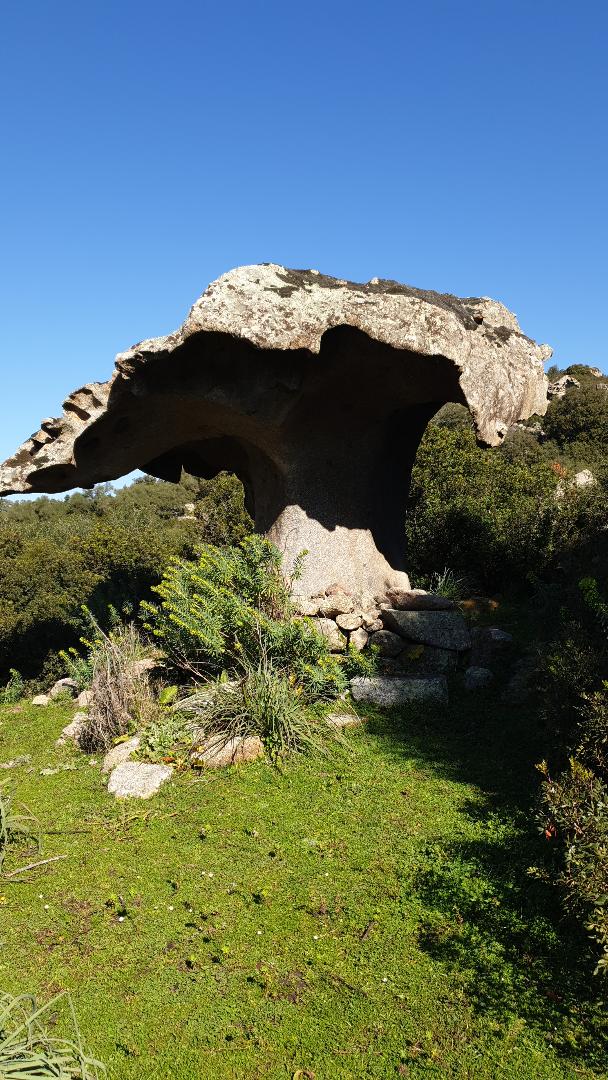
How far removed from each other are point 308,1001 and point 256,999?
24cm

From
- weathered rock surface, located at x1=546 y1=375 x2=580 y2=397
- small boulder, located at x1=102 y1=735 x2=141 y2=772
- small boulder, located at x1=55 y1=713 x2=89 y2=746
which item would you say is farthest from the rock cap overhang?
weathered rock surface, located at x1=546 y1=375 x2=580 y2=397

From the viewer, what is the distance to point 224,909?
4.26m

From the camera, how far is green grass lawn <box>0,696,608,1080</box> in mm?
3293

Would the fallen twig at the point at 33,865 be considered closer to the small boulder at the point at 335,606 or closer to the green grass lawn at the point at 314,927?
the green grass lawn at the point at 314,927

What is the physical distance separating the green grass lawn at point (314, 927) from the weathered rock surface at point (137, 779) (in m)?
0.11

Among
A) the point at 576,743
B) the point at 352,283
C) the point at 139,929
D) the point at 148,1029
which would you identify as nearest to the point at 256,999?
the point at 148,1029

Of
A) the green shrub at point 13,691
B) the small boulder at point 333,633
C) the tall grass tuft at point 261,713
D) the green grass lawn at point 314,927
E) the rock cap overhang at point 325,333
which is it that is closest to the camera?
the green grass lawn at point 314,927

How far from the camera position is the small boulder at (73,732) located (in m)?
7.19

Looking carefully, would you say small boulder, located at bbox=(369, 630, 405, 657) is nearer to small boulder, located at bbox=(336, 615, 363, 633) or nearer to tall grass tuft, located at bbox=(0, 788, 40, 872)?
small boulder, located at bbox=(336, 615, 363, 633)

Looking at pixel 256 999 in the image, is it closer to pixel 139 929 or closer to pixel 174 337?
pixel 139 929

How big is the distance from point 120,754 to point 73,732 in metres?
1.26

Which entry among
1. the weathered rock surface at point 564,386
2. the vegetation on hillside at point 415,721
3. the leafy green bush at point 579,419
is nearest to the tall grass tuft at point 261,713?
the vegetation on hillside at point 415,721

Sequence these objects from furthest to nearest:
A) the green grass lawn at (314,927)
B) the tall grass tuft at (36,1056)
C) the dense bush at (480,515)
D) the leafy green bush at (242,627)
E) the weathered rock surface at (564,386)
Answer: the weathered rock surface at (564,386)
the dense bush at (480,515)
the leafy green bush at (242,627)
the green grass lawn at (314,927)
the tall grass tuft at (36,1056)

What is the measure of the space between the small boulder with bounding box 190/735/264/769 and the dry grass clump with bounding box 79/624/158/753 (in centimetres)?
77
